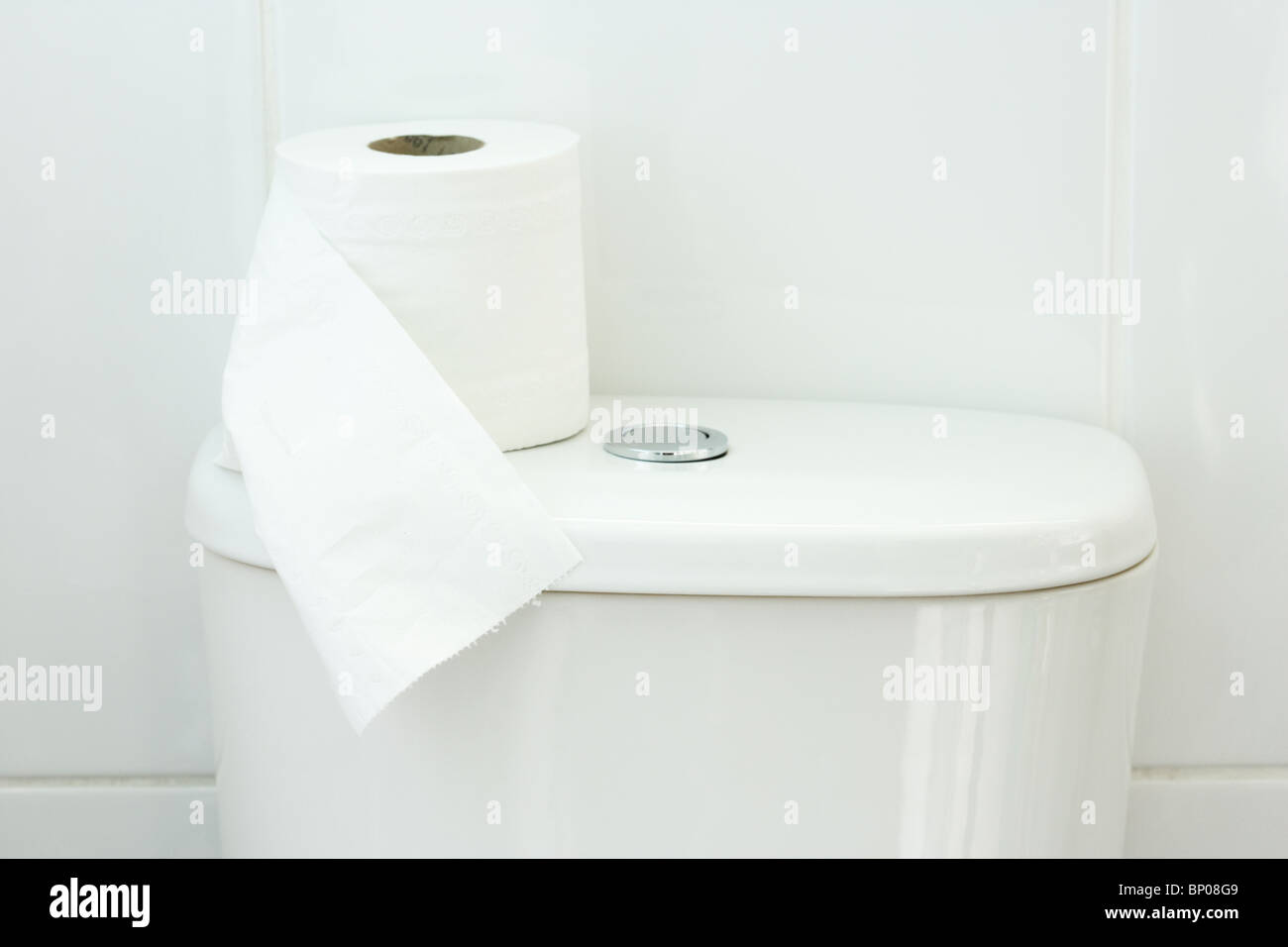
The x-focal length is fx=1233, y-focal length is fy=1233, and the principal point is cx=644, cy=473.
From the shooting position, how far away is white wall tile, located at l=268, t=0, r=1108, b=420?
0.55 metres

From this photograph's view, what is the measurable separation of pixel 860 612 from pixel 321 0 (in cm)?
36

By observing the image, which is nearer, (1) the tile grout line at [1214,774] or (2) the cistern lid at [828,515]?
(2) the cistern lid at [828,515]

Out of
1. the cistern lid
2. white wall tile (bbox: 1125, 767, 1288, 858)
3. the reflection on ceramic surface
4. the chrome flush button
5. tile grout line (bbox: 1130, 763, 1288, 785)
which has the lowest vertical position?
white wall tile (bbox: 1125, 767, 1288, 858)

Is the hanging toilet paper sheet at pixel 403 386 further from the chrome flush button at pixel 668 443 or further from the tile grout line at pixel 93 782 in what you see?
the tile grout line at pixel 93 782

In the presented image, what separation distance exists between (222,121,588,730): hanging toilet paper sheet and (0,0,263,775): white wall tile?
0.33ft

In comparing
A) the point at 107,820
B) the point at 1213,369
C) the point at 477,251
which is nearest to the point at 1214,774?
the point at 1213,369

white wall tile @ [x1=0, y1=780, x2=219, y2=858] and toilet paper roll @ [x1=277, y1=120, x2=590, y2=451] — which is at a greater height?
toilet paper roll @ [x1=277, y1=120, x2=590, y2=451]

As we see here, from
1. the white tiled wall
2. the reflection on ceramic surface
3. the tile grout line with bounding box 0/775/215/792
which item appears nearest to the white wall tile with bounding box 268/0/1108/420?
the white tiled wall

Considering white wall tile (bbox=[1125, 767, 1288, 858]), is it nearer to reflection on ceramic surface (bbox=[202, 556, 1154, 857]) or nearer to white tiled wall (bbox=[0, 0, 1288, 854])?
white tiled wall (bbox=[0, 0, 1288, 854])

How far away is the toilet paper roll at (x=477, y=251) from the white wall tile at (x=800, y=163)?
0.08 m

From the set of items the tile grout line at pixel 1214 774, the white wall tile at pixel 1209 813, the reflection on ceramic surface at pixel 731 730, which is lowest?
the white wall tile at pixel 1209 813

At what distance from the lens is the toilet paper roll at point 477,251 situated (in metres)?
0.45

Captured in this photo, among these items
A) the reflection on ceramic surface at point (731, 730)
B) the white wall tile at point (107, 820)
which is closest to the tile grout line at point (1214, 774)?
the reflection on ceramic surface at point (731, 730)

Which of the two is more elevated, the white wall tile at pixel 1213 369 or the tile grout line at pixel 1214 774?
the white wall tile at pixel 1213 369
